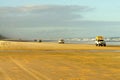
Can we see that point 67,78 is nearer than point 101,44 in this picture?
Yes

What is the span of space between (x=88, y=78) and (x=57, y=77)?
1644 millimetres

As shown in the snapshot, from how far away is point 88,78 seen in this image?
767 inches

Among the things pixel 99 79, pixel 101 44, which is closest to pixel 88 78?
pixel 99 79

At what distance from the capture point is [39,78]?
19.2 metres

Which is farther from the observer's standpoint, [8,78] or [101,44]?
[101,44]

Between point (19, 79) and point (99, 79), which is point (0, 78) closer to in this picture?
point (19, 79)

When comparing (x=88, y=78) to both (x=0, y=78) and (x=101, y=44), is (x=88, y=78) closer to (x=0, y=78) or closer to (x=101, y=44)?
(x=0, y=78)

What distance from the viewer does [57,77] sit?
19.8m

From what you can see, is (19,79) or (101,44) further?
(101,44)

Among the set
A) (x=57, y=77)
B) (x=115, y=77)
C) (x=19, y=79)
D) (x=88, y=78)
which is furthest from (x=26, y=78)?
(x=115, y=77)

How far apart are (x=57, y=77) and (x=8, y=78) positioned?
2.56 m

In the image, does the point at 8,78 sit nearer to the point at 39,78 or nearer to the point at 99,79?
the point at 39,78

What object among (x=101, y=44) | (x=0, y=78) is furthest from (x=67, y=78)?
(x=101, y=44)

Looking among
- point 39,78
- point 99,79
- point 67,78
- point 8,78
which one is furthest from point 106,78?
point 8,78
